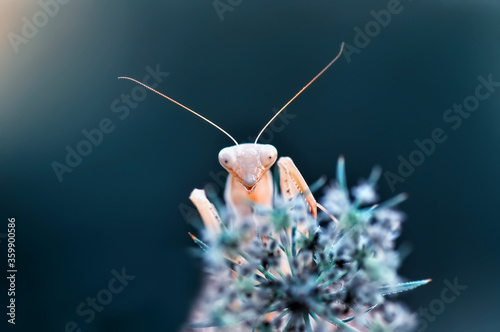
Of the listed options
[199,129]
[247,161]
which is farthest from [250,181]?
[199,129]

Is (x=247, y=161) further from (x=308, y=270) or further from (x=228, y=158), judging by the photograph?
(x=308, y=270)

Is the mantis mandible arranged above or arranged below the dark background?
below

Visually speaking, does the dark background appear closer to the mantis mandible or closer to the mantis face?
the mantis mandible

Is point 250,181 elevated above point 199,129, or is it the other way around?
point 199,129

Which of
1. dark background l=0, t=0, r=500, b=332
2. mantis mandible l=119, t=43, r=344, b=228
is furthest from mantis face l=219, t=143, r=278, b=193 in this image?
dark background l=0, t=0, r=500, b=332

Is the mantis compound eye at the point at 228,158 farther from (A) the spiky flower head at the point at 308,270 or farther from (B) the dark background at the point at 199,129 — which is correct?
(B) the dark background at the point at 199,129

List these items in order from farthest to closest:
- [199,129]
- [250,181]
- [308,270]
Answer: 1. [199,129]
2. [250,181]
3. [308,270]
